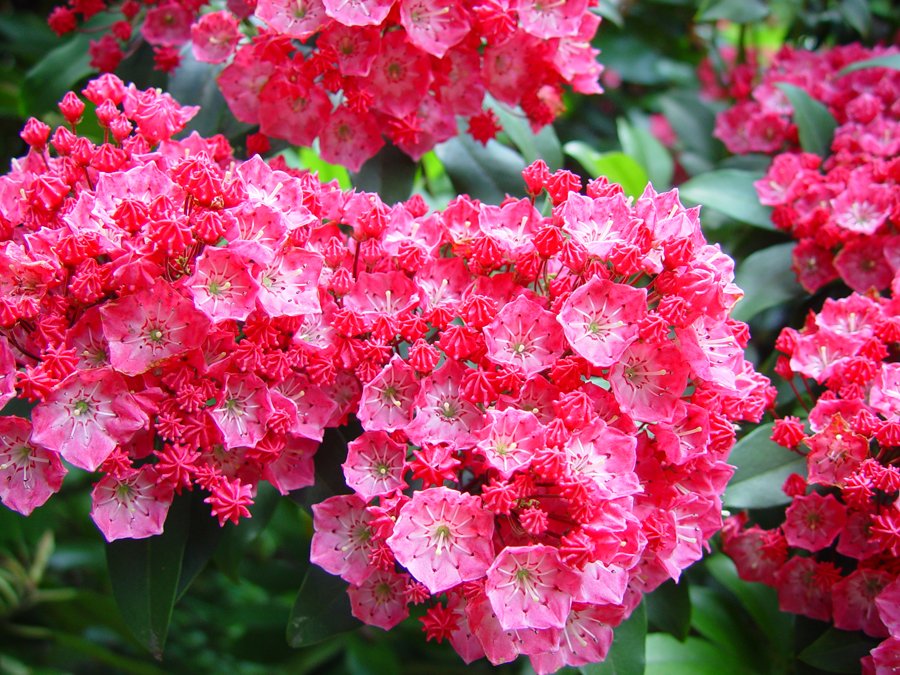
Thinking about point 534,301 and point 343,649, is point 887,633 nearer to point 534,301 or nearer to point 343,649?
point 534,301

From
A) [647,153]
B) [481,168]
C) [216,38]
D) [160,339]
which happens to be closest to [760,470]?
[481,168]

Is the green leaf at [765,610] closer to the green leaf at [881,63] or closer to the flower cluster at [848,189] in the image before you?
the flower cluster at [848,189]

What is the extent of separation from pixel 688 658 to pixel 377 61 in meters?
1.42

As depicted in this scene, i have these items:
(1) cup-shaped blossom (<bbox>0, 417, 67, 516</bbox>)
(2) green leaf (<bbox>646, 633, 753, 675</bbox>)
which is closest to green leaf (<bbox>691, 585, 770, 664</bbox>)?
(2) green leaf (<bbox>646, 633, 753, 675</bbox>)

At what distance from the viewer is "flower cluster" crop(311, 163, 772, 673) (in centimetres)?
124

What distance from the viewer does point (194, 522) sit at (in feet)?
5.01

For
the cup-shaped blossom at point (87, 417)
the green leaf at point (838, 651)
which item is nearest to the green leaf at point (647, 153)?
the green leaf at point (838, 651)

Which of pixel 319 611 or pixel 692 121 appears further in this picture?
pixel 692 121

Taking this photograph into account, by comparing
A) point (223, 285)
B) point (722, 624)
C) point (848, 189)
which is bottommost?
point (722, 624)

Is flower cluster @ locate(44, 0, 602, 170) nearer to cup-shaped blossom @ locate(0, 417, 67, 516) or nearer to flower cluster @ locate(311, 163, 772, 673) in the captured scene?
flower cluster @ locate(311, 163, 772, 673)

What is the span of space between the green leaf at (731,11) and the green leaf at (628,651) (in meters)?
1.75

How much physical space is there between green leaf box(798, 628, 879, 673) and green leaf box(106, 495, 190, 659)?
117 cm

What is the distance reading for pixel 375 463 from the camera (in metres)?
1.39

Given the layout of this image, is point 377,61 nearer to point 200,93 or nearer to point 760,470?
point 200,93
